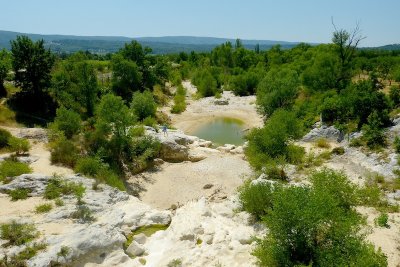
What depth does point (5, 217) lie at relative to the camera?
18.9 meters

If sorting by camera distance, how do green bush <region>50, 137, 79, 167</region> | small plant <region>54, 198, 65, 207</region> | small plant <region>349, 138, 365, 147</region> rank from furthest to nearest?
small plant <region>349, 138, 365, 147</region> < green bush <region>50, 137, 79, 167</region> < small plant <region>54, 198, 65, 207</region>

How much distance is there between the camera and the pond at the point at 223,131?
46062 mm

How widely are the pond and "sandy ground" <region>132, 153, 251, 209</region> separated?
9.84 meters

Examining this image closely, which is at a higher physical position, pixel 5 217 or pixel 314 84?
pixel 314 84

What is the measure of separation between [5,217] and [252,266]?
13462 mm

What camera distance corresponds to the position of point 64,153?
93.8 ft

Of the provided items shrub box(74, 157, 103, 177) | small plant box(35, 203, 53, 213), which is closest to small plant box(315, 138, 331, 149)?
shrub box(74, 157, 103, 177)

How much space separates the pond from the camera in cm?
4606

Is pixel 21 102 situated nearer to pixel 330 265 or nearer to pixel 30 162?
pixel 30 162

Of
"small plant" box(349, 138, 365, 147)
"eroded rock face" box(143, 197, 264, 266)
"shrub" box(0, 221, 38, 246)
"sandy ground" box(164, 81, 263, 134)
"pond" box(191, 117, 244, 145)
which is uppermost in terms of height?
"small plant" box(349, 138, 365, 147)

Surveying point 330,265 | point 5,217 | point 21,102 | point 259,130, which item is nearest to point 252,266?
point 330,265

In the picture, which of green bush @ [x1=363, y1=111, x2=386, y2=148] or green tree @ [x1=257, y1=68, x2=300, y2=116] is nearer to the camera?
green bush @ [x1=363, y1=111, x2=386, y2=148]

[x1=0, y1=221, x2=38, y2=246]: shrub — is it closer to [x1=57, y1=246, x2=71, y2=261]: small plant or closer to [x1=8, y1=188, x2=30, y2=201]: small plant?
[x1=57, y1=246, x2=71, y2=261]: small plant

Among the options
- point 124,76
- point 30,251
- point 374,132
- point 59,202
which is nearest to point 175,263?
point 30,251
